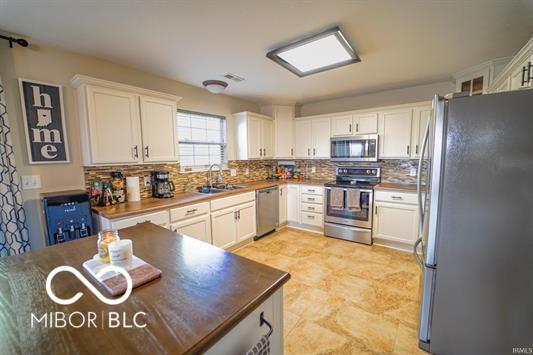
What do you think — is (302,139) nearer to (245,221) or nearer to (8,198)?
(245,221)

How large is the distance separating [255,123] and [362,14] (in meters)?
2.50

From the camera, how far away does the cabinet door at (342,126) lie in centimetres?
380

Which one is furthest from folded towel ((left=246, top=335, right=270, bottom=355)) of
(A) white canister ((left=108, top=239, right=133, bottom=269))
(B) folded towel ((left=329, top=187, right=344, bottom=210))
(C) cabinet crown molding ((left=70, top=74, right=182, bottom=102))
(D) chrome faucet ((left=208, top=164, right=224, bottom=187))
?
(B) folded towel ((left=329, top=187, right=344, bottom=210))

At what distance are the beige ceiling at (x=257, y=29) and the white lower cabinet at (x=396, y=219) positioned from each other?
1.70 metres

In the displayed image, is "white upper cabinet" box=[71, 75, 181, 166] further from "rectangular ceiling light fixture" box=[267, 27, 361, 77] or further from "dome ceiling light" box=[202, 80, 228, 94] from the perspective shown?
"rectangular ceiling light fixture" box=[267, 27, 361, 77]

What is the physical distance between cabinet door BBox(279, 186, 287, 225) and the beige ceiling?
209 cm

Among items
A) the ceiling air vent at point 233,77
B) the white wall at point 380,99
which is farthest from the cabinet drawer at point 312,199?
the ceiling air vent at point 233,77

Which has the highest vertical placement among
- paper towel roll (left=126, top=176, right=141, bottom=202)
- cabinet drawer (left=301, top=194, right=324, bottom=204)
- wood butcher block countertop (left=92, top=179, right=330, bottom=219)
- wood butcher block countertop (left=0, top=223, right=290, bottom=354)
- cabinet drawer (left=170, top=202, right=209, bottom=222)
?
paper towel roll (left=126, top=176, right=141, bottom=202)

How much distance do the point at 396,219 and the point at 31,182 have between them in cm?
417

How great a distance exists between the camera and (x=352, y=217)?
11.7 feet

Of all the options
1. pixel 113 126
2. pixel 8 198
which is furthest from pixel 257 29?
pixel 8 198

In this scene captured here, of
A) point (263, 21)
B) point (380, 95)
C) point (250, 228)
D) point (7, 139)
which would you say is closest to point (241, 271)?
point (263, 21)

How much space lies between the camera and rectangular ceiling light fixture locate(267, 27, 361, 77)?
1.94m

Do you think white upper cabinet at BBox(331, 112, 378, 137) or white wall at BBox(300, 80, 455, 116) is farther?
white upper cabinet at BBox(331, 112, 378, 137)
